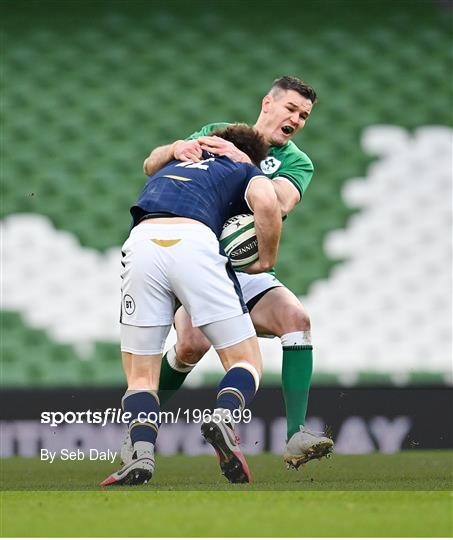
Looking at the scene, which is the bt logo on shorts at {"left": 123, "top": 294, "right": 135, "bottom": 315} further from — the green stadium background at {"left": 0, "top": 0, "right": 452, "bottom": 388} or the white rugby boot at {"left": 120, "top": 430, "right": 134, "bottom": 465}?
the green stadium background at {"left": 0, "top": 0, "right": 452, "bottom": 388}

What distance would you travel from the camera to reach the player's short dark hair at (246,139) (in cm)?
435

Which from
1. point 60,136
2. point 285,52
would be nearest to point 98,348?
point 60,136

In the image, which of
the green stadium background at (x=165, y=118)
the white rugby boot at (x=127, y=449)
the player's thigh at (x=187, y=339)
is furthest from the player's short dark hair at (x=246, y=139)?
the green stadium background at (x=165, y=118)

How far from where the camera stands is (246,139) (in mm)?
4355

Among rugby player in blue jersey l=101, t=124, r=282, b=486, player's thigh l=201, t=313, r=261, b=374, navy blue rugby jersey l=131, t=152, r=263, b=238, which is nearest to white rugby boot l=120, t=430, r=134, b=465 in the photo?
rugby player in blue jersey l=101, t=124, r=282, b=486

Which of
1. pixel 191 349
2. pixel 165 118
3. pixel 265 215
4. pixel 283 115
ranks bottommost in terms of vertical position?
pixel 191 349

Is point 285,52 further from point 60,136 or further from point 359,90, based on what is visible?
point 60,136

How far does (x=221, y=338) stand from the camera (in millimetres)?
3922

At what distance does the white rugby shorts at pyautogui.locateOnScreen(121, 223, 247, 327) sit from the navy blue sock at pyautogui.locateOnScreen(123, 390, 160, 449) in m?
0.24

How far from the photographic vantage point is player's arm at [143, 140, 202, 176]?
4.17 metres

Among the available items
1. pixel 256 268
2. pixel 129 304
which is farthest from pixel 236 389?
pixel 256 268

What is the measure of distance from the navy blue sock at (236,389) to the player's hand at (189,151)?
30.3 inches

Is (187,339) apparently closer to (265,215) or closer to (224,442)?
(265,215)

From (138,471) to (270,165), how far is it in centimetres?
155
